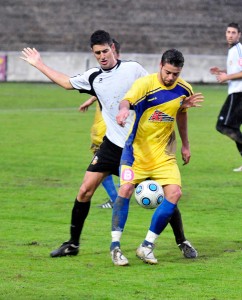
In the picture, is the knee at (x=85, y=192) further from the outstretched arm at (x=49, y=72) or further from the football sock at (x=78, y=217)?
the outstretched arm at (x=49, y=72)

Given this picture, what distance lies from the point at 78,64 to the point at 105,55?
33881 mm

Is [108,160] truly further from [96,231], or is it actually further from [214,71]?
[214,71]

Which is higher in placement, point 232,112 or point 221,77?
point 221,77

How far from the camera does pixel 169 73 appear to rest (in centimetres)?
886

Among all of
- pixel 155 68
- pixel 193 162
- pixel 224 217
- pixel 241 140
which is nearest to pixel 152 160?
pixel 224 217

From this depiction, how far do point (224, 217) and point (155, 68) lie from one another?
3153cm

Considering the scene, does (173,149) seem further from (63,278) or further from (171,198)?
(63,278)

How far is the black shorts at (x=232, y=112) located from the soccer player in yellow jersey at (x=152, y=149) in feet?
25.2

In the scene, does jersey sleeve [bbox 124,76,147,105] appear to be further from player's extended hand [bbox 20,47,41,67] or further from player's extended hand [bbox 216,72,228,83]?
player's extended hand [bbox 216,72,228,83]

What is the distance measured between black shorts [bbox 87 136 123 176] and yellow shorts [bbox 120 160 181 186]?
377 millimetres

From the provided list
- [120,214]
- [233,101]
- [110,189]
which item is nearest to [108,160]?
[120,214]

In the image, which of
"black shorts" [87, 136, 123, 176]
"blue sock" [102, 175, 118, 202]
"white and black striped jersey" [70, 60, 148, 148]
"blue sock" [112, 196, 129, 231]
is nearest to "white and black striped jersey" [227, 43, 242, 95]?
"blue sock" [102, 175, 118, 202]

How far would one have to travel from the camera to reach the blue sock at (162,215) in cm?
895

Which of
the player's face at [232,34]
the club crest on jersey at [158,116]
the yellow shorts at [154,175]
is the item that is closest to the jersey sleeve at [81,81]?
the club crest on jersey at [158,116]
